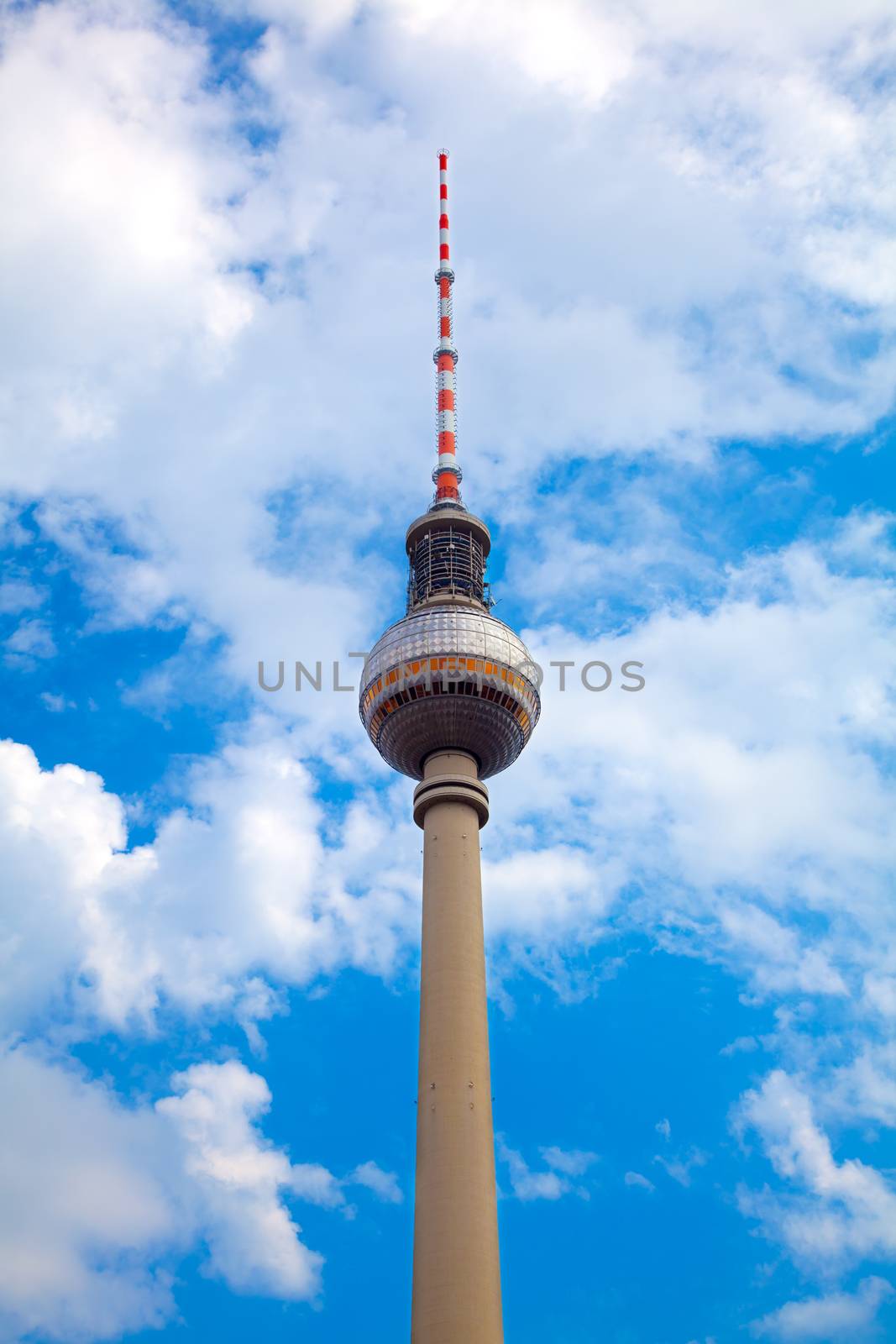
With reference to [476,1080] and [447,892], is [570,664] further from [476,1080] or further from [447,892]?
[476,1080]

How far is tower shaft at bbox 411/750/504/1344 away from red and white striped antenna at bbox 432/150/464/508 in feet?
84.6

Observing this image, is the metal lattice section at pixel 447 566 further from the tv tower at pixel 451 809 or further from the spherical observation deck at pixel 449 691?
the spherical observation deck at pixel 449 691

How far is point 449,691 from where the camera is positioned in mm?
78688

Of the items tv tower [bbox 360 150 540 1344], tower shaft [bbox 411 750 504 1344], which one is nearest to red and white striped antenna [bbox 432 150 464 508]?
tv tower [bbox 360 150 540 1344]

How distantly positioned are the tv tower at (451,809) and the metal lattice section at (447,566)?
0.14 meters

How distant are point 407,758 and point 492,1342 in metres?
35.9

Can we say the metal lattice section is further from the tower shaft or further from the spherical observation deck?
the tower shaft

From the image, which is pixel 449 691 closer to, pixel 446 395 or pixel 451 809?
pixel 451 809

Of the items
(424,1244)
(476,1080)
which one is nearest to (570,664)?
(476,1080)

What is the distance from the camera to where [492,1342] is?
191 feet

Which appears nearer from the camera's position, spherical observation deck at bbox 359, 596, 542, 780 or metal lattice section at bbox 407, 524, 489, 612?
spherical observation deck at bbox 359, 596, 542, 780

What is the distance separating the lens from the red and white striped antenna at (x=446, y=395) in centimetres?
9562

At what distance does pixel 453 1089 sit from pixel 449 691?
25.5m

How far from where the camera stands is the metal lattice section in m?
88.5
